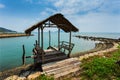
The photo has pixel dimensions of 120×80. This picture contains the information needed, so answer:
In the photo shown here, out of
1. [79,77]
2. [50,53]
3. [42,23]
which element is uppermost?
[42,23]

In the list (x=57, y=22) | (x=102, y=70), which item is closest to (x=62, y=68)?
(x=102, y=70)

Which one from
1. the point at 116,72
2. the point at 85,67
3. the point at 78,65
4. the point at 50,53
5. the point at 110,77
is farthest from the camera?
the point at 50,53

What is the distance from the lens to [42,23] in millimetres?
13789

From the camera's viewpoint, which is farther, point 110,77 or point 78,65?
point 78,65

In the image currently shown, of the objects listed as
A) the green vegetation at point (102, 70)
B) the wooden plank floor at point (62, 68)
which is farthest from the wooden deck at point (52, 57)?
the green vegetation at point (102, 70)

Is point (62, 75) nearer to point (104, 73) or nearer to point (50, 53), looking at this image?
point (104, 73)

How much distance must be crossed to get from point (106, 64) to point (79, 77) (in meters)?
3.07

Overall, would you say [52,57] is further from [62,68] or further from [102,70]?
[102,70]

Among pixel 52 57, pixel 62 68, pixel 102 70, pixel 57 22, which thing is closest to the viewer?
pixel 102 70

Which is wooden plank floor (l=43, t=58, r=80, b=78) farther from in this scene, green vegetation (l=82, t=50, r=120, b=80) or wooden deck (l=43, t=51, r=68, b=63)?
wooden deck (l=43, t=51, r=68, b=63)

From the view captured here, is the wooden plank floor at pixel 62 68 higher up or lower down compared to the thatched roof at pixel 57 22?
lower down

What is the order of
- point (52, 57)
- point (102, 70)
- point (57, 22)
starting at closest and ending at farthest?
point (102, 70)
point (52, 57)
point (57, 22)

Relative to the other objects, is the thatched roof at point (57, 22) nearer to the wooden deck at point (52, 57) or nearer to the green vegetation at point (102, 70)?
the wooden deck at point (52, 57)

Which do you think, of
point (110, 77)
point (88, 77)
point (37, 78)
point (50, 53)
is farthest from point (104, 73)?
point (50, 53)
